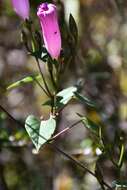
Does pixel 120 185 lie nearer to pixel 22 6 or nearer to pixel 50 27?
pixel 50 27

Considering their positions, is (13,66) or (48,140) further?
(13,66)

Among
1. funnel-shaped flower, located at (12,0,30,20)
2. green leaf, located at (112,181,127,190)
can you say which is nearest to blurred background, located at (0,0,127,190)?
funnel-shaped flower, located at (12,0,30,20)

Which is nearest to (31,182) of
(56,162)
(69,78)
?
(56,162)

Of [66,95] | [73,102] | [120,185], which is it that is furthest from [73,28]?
[73,102]

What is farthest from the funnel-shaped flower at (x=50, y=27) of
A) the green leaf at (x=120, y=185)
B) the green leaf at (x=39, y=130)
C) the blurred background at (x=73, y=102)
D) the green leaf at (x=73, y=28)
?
the blurred background at (x=73, y=102)

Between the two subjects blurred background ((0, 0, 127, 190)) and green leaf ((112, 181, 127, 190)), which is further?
blurred background ((0, 0, 127, 190))

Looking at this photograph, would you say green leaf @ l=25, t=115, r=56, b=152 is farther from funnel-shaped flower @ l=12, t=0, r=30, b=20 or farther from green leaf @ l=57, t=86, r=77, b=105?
funnel-shaped flower @ l=12, t=0, r=30, b=20

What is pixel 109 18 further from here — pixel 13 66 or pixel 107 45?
pixel 13 66
